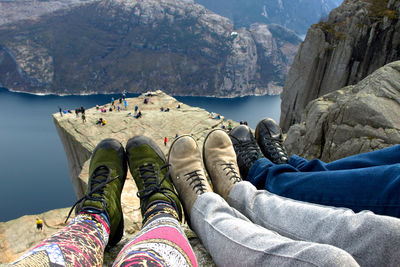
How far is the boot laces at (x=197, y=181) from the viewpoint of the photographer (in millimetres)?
2586

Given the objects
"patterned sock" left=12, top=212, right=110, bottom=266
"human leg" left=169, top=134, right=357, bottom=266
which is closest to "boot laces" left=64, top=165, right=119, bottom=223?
"patterned sock" left=12, top=212, right=110, bottom=266

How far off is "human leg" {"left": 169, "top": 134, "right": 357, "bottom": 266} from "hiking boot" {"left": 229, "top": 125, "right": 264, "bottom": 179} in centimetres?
22

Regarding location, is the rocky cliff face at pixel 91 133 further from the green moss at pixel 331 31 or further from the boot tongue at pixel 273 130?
the green moss at pixel 331 31

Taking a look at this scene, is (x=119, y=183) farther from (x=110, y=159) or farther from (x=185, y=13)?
(x=185, y=13)

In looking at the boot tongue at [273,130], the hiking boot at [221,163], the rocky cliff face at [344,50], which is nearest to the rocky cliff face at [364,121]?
the boot tongue at [273,130]

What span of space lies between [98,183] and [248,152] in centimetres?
211

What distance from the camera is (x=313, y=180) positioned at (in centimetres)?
202

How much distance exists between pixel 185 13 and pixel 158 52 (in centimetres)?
3510

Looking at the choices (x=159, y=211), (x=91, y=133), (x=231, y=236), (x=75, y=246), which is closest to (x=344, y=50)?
(x=91, y=133)

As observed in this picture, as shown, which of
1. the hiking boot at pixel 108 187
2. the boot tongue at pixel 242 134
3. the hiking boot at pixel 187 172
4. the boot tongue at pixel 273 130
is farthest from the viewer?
the boot tongue at pixel 273 130

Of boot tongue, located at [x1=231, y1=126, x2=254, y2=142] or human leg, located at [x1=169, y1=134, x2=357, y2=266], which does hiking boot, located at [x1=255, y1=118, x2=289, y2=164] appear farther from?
human leg, located at [x1=169, y1=134, x2=357, y2=266]

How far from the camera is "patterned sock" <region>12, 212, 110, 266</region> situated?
1.34m

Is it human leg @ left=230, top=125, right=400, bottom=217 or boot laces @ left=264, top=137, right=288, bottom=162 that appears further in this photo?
boot laces @ left=264, top=137, right=288, bottom=162

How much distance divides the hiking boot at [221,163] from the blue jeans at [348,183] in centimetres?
36
